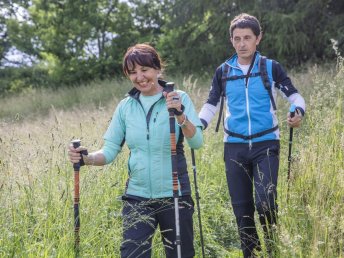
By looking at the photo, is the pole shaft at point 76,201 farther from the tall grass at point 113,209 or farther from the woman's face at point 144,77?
the woman's face at point 144,77

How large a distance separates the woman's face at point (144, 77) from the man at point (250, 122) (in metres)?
0.99

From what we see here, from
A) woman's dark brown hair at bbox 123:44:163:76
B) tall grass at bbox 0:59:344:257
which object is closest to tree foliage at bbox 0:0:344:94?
tall grass at bbox 0:59:344:257

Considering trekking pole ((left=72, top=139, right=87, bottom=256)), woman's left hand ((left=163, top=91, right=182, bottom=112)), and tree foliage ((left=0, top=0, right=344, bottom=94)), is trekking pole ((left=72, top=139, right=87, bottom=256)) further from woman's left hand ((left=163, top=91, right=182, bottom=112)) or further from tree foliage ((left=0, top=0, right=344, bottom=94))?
tree foliage ((left=0, top=0, right=344, bottom=94))

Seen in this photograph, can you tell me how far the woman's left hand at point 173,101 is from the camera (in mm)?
3217

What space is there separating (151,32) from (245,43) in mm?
24806

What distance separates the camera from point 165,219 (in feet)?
11.6

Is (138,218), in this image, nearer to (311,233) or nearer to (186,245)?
(186,245)

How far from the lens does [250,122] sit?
430 centimetres

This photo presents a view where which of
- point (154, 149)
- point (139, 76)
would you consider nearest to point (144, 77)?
point (139, 76)

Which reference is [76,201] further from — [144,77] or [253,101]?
[253,101]

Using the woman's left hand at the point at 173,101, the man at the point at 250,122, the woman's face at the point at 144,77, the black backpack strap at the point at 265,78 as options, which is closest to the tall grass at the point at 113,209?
the man at the point at 250,122

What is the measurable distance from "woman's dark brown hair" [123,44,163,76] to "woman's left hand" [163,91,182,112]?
1.09 ft

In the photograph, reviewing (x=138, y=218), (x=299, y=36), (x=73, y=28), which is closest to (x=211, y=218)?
(x=138, y=218)

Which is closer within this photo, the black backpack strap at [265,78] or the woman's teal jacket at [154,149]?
the woman's teal jacket at [154,149]
